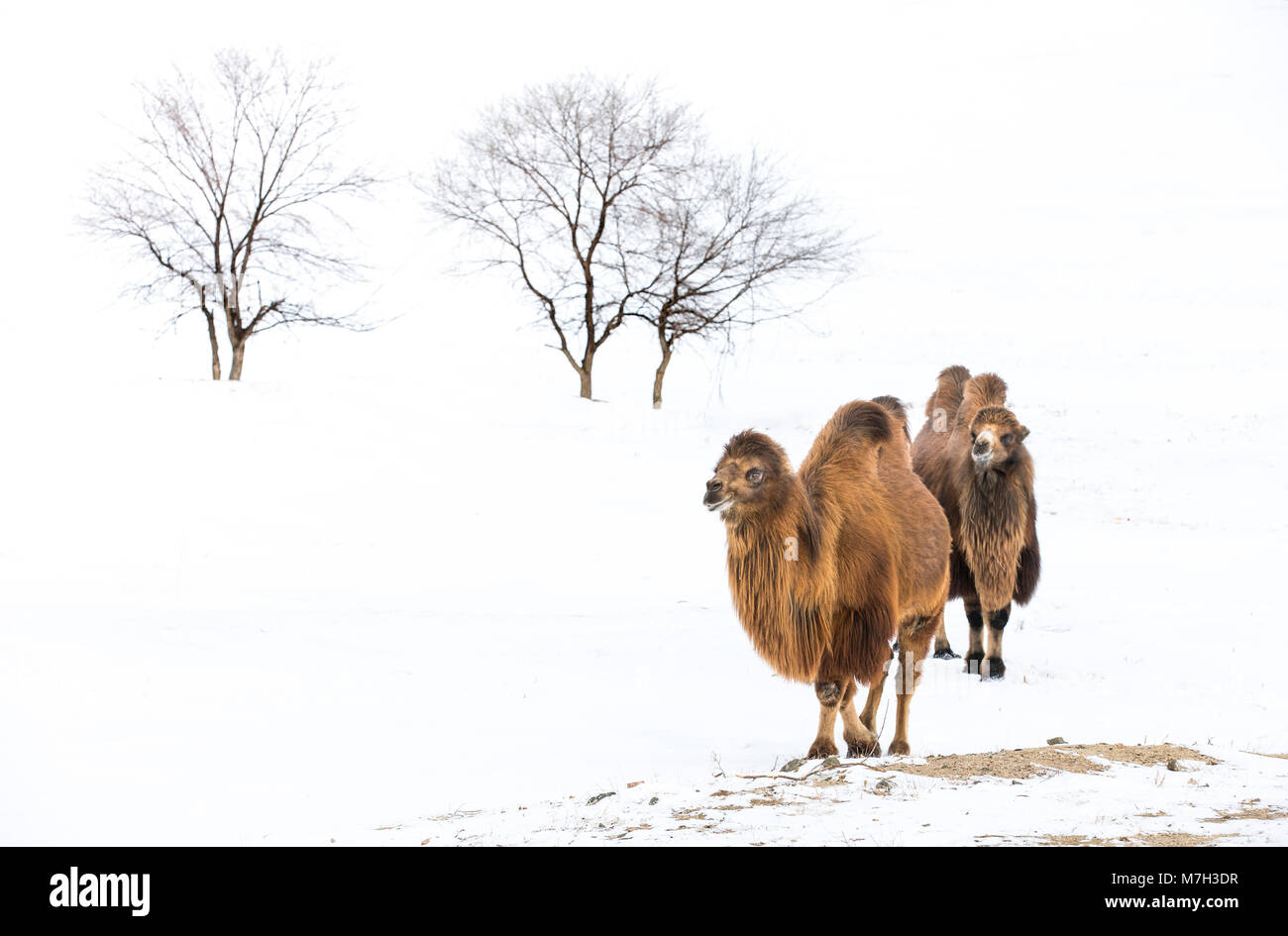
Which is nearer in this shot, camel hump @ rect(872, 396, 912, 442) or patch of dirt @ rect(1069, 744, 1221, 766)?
patch of dirt @ rect(1069, 744, 1221, 766)

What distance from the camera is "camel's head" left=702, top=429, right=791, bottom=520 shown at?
22.6 ft

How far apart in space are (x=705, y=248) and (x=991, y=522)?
76.6 feet

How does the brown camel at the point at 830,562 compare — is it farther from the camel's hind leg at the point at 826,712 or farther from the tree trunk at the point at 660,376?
the tree trunk at the point at 660,376

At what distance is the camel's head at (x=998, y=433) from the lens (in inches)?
402

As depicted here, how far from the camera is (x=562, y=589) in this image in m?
15.1

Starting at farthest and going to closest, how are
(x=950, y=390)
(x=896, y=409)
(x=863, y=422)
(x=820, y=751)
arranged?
(x=950, y=390) → (x=896, y=409) → (x=863, y=422) → (x=820, y=751)

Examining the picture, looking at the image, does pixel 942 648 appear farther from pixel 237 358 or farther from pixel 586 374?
pixel 237 358

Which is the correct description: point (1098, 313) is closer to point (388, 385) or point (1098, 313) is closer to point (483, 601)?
point (388, 385)

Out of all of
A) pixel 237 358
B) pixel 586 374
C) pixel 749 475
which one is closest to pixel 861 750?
pixel 749 475

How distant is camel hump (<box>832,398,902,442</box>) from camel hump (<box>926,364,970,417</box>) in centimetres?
434

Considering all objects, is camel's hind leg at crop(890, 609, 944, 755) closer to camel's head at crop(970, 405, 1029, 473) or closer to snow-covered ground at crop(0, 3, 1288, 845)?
snow-covered ground at crop(0, 3, 1288, 845)

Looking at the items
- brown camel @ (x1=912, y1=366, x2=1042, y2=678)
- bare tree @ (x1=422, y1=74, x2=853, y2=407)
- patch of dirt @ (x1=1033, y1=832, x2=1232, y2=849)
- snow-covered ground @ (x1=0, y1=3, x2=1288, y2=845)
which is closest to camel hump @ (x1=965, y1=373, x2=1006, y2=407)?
brown camel @ (x1=912, y1=366, x2=1042, y2=678)

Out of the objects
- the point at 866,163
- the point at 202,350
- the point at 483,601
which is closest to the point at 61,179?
the point at 202,350
